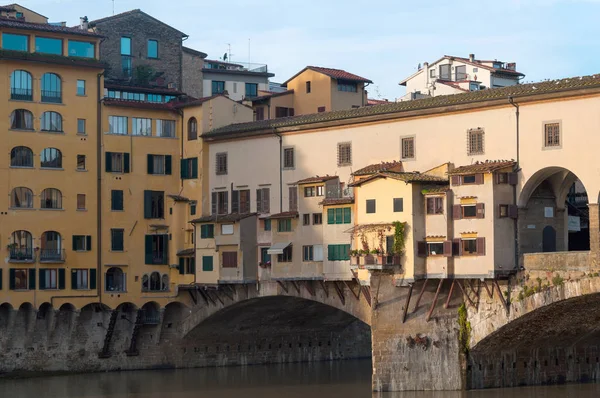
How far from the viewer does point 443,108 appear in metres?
65.5

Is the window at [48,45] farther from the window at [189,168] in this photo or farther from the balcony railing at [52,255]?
the balcony railing at [52,255]

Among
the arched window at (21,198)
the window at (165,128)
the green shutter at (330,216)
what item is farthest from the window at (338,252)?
the arched window at (21,198)

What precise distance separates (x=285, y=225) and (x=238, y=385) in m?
8.72

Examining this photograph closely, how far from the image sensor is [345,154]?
231ft

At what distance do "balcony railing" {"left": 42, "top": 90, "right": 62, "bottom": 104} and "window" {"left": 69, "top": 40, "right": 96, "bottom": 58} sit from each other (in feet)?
7.55

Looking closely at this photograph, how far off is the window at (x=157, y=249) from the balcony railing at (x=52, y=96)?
9310mm

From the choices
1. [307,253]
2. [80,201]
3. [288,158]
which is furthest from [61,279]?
[307,253]

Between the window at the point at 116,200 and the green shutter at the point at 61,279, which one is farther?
the window at the point at 116,200

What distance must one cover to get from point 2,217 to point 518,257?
28.8 metres

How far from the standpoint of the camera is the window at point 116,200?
78.9 metres

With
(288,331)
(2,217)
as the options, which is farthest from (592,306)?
(2,217)

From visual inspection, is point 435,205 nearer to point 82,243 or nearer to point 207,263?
point 207,263

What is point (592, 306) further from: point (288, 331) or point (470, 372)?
point (288, 331)

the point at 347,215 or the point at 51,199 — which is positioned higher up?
the point at 51,199
